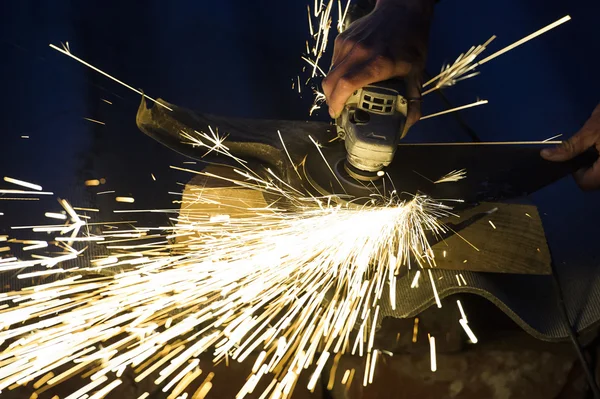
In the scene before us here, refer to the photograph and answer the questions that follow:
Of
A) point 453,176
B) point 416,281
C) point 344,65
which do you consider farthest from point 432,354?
point 344,65

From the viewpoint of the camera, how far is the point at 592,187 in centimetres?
168

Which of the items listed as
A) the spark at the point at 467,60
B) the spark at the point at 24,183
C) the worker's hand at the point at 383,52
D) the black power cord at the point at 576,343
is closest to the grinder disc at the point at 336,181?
the worker's hand at the point at 383,52

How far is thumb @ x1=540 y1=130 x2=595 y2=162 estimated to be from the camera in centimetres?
165

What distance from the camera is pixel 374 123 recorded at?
1456 millimetres

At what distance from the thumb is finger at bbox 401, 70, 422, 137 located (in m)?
0.53

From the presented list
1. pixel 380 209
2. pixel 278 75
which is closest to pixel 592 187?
pixel 380 209

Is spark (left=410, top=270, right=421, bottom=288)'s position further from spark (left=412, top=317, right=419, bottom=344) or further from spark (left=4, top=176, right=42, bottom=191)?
spark (left=4, top=176, right=42, bottom=191)

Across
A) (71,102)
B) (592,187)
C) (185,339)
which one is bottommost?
(592,187)

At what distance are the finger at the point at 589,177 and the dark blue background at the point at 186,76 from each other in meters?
0.74

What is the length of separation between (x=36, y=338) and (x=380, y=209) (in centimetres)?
119

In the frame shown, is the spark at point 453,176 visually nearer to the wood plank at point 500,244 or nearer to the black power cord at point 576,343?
the wood plank at point 500,244

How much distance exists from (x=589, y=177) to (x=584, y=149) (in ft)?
0.33

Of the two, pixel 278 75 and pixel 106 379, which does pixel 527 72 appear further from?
pixel 106 379

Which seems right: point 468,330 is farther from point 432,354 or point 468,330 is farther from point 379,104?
point 379,104
